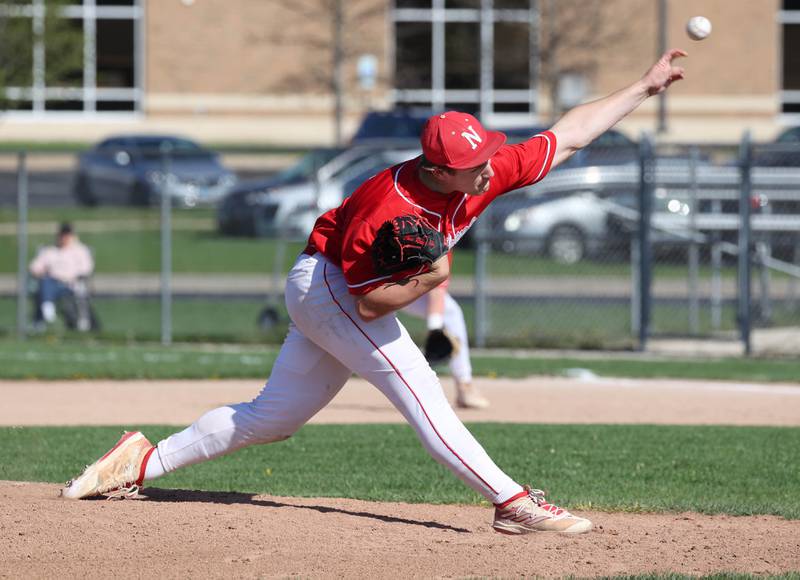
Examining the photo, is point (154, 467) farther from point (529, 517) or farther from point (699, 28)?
point (699, 28)

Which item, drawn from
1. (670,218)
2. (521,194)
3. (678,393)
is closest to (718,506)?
(678,393)

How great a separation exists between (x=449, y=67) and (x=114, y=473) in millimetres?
33198

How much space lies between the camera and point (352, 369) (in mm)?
5641

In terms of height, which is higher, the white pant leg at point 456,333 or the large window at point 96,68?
the large window at point 96,68

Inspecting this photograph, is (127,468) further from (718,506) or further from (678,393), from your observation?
(678,393)

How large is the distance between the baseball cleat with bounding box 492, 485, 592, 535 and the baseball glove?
1.14m

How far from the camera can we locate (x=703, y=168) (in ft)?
50.5

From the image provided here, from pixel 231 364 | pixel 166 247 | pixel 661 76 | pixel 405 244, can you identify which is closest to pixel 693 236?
pixel 231 364

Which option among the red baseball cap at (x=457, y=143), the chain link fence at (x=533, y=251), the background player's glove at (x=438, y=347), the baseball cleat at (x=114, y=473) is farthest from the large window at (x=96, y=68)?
the red baseball cap at (x=457, y=143)

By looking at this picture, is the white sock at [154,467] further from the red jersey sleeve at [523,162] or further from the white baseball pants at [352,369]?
the red jersey sleeve at [523,162]

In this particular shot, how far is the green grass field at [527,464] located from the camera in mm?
6977

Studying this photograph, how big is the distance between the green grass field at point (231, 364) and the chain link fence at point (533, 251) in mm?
853

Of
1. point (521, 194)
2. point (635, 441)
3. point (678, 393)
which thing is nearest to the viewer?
point (635, 441)

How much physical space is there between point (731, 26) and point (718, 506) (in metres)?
33.6
